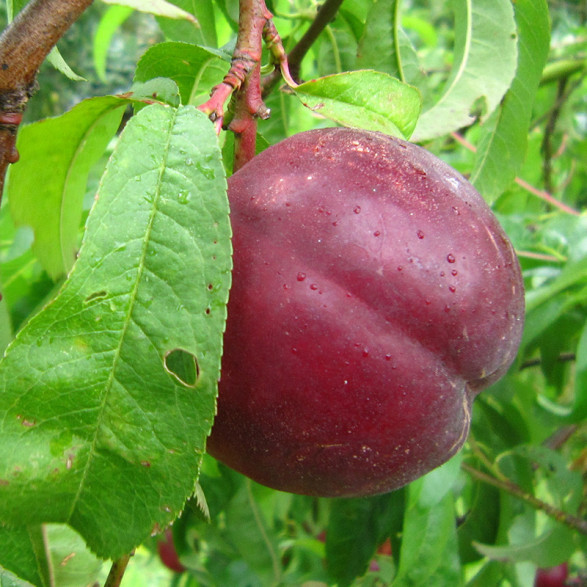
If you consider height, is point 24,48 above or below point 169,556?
above

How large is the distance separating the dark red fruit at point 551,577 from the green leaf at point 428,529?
1.06 meters

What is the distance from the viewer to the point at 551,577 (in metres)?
2.01

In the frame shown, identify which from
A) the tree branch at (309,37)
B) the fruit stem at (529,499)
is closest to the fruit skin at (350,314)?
the tree branch at (309,37)

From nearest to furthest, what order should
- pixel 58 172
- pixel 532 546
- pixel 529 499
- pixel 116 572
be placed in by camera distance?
pixel 116 572, pixel 58 172, pixel 532 546, pixel 529 499

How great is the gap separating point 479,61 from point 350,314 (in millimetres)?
582

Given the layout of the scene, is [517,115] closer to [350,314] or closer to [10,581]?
[350,314]

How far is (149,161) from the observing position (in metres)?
0.58

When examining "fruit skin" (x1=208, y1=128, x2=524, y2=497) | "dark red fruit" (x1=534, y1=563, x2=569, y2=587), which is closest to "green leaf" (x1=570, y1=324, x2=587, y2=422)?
"fruit skin" (x1=208, y1=128, x2=524, y2=497)

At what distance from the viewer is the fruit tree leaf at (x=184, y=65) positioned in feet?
2.62

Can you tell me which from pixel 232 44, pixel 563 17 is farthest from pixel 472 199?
pixel 563 17

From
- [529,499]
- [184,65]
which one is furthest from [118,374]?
[529,499]

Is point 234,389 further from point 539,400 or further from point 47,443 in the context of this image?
point 539,400

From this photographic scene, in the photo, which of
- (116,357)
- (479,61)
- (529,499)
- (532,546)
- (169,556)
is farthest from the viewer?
(169,556)

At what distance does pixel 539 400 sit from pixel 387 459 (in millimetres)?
859
